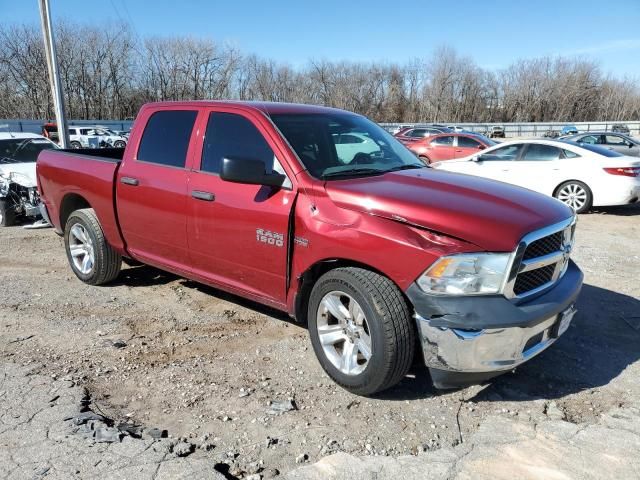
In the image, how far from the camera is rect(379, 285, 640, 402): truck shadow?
348 centimetres

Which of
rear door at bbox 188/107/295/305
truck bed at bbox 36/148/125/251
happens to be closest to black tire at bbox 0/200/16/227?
truck bed at bbox 36/148/125/251

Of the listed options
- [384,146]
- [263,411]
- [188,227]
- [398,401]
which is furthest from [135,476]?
[384,146]

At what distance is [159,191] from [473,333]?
2.95 metres

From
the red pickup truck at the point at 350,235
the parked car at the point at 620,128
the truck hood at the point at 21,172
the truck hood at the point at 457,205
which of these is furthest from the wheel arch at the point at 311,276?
the parked car at the point at 620,128

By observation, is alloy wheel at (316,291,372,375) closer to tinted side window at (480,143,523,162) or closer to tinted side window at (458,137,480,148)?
tinted side window at (480,143,523,162)

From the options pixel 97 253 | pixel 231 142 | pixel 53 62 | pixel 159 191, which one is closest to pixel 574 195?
pixel 231 142

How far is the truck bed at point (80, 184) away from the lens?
5095mm

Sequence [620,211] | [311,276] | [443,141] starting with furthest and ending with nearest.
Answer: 1. [443,141]
2. [620,211]
3. [311,276]

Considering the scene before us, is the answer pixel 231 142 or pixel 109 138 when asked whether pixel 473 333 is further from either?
pixel 109 138

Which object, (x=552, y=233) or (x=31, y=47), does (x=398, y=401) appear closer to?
(x=552, y=233)

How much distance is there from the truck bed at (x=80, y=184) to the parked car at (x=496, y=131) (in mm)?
49572

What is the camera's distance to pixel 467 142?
1800 cm

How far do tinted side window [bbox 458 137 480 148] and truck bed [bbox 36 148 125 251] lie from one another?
13881 millimetres

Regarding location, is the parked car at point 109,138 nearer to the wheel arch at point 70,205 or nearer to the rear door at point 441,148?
the rear door at point 441,148
